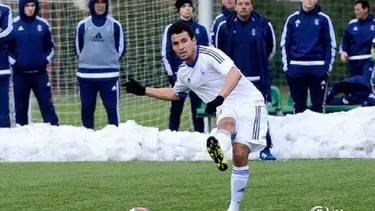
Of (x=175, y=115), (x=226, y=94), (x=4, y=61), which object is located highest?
(x=226, y=94)

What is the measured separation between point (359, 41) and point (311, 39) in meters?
2.95

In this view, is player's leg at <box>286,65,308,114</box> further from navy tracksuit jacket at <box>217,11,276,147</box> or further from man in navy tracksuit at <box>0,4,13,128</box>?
man in navy tracksuit at <box>0,4,13,128</box>

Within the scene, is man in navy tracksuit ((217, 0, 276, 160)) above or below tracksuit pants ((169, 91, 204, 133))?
above

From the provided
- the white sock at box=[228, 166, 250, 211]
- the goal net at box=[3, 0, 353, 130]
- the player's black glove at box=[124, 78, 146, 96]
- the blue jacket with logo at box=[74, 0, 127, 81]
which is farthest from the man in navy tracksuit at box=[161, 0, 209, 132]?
the white sock at box=[228, 166, 250, 211]

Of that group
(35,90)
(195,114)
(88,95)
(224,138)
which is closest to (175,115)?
(195,114)

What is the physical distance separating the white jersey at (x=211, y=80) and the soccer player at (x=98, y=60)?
21.5 ft

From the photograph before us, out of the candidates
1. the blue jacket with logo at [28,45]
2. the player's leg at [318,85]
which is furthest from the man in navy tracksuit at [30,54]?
the player's leg at [318,85]

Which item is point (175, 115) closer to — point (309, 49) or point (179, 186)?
point (309, 49)

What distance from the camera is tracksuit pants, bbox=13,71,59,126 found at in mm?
16719

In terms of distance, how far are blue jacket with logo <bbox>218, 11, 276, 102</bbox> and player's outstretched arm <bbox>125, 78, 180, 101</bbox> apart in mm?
4339

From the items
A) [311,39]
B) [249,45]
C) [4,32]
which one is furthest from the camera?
[311,39]

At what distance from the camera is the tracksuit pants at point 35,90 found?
54.9ft

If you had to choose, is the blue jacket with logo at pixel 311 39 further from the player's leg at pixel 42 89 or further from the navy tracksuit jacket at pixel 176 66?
the player's leg at pixel 42 89

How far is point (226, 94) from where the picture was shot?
9352 mm
